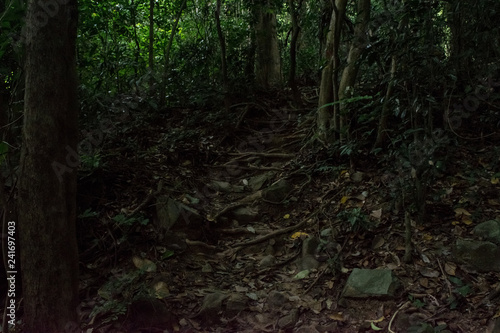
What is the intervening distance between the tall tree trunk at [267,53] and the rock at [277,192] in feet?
12.2

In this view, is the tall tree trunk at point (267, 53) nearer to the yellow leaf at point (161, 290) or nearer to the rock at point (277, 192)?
the rock at point (277, 192)

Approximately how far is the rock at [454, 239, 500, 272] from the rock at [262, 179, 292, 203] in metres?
2.20

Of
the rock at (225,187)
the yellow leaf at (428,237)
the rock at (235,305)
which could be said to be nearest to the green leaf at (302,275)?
the rock at (235,305)

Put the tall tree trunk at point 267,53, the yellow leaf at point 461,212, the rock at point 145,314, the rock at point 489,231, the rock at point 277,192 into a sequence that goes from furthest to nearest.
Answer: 1. the tall tree trunk at point 267,53
2. the rock at point 277,192
3. the yellow leaf at point 461,212
4. the rock at point 489,231
5. the rock at point 145,314

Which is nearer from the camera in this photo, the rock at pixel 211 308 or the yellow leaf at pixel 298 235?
the rock at pixel 211 308

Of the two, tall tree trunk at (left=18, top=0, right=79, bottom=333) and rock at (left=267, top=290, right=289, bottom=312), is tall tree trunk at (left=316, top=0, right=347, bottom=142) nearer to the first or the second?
rock at (left=267, top=290, right=289, bottom=312)

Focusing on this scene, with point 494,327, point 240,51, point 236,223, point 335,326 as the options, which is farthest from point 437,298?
point 240,51

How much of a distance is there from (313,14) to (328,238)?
4.73m

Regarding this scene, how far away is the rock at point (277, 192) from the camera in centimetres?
510

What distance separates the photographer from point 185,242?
421 cm

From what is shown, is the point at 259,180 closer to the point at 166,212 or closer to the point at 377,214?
the point at 166,212

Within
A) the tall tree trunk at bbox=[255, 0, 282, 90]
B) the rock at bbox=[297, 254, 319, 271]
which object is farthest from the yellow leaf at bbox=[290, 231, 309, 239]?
the tall tree trunk at bbox=[255, 0, 282, 90]

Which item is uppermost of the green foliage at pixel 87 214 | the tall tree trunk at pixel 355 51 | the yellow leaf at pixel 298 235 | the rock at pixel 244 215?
the tall tree trunk at pixel 355 51

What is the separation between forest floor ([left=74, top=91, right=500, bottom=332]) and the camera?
125 inches
